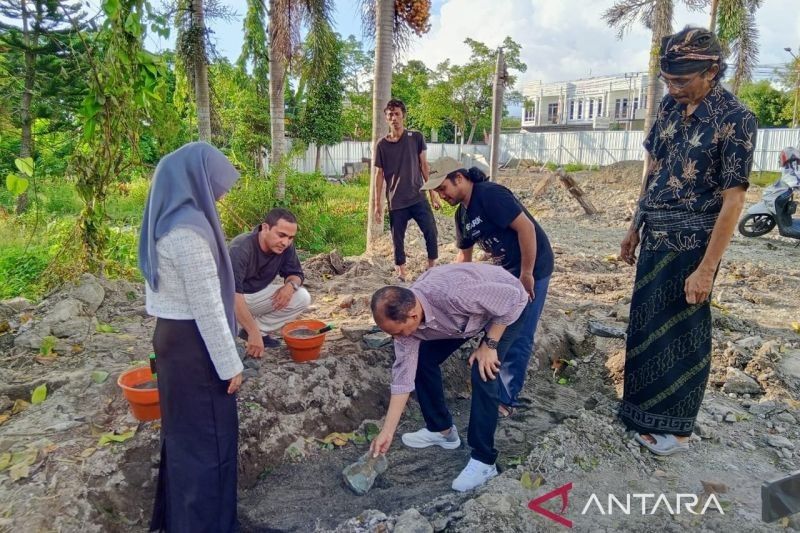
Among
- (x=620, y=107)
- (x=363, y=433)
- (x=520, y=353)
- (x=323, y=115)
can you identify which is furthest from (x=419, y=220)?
(x=620, y=107)

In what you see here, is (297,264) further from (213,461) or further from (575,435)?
(575,435)

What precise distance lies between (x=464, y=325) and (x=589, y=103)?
1807 inches

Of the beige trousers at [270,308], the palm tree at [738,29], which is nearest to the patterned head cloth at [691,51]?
the beige trousers at [270,308]

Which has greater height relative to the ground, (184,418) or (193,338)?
(193,338)

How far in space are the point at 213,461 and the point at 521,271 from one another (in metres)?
1.90

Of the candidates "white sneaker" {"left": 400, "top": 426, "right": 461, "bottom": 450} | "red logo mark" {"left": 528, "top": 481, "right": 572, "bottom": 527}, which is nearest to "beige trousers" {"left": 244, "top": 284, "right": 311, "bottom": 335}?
"white sneaker" {"left": 400, "top": 426, "right": 461, "bottom": 450}

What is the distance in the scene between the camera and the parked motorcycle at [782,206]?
29.1 feet

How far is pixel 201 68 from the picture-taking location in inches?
324

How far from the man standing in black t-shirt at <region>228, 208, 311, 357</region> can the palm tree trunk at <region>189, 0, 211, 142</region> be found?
197 inches

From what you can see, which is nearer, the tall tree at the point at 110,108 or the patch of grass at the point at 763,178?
the tall tree at the point at 110,108

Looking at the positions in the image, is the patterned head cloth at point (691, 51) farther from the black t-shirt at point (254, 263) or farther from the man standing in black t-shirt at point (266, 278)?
the black t-shirt at point (254, 263)

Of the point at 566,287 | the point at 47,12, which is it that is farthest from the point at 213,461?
the point at 47,12

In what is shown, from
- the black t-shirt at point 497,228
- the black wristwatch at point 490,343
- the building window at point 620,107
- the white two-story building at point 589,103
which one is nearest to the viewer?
the black wristwatch at point 490,343

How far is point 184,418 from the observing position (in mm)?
2180
